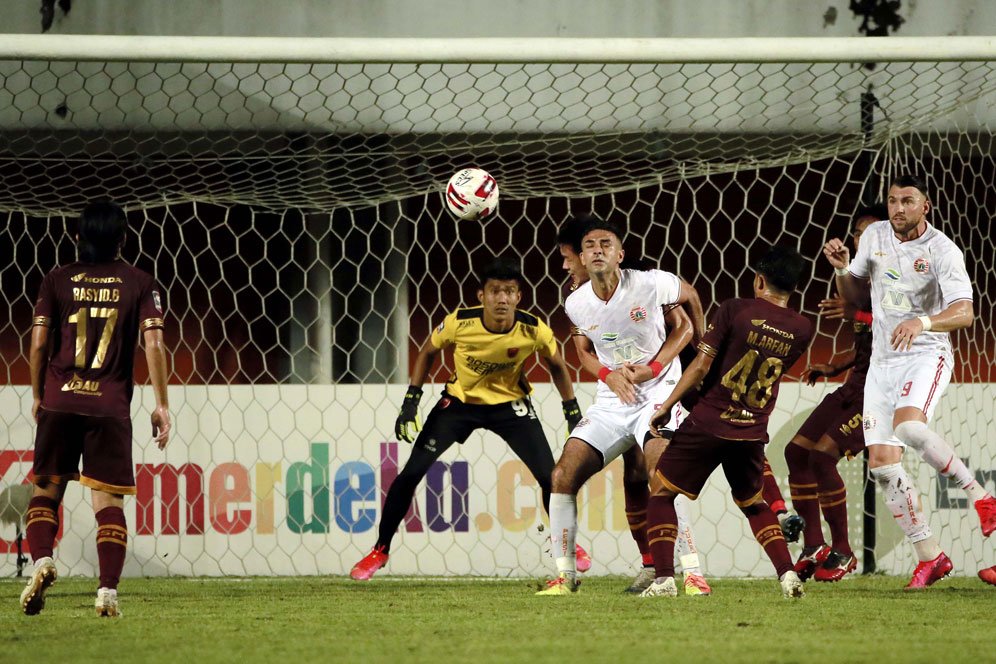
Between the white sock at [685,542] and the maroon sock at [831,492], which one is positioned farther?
the maroon sock at [831,492]

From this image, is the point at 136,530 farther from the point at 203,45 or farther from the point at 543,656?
the point at 543,656

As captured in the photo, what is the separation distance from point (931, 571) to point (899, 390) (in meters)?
0.83

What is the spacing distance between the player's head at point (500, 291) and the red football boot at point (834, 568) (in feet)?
6.69

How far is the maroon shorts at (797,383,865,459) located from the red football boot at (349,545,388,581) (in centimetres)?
229

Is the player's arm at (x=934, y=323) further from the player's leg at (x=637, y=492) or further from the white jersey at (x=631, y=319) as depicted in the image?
the player's leg at (x=637, y=492)

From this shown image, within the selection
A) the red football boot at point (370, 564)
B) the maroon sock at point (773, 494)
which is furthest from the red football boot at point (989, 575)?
the red football boot at point (370, 564)

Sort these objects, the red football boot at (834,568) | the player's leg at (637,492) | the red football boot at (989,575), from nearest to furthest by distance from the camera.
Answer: the red football boot at (989,575) → the player's leg at (637,492) → the red football boot at (834,568)

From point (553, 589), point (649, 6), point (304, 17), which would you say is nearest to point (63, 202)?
A: point (304, 17)

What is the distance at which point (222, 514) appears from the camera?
299 inches

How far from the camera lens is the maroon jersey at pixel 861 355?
6.79 meters

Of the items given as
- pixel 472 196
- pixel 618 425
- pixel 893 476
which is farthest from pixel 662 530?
pixel 472 196

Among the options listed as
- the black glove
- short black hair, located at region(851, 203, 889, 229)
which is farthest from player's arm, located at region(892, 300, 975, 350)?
the black glove

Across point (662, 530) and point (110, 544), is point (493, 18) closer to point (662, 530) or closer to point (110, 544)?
point (662, 530)

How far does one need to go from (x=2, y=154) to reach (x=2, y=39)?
3.27m
